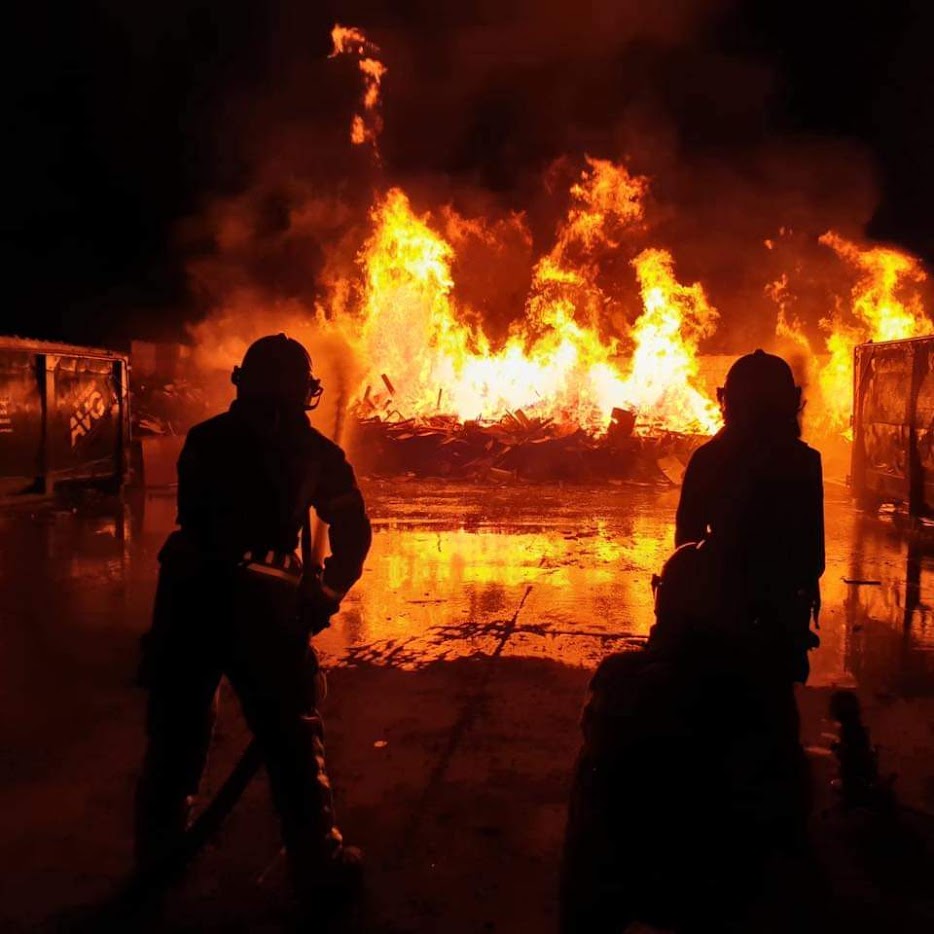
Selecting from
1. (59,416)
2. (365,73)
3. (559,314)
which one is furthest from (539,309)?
(59,416)

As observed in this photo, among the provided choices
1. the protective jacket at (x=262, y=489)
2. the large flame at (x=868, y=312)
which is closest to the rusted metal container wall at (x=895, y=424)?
the large flame at (x=868, y=312)

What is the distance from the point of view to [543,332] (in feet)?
74.7

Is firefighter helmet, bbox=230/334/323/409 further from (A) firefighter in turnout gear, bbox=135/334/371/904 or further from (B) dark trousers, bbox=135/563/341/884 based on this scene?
(B) dark trousers, bbox=135/563/341/884

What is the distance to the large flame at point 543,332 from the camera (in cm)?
2195

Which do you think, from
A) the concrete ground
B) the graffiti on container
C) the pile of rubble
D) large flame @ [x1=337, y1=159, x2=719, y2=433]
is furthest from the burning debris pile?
the concrete ground

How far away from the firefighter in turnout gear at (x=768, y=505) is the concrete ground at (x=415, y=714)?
1.24m

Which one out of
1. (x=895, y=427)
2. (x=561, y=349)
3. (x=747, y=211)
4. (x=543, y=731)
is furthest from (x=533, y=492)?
(x=747, y=211)

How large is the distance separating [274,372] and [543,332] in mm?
20412

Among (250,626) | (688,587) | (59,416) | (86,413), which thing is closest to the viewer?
(688,587)

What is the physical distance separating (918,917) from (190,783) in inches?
99.9

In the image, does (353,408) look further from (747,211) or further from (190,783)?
(190,783)

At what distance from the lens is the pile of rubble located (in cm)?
1703

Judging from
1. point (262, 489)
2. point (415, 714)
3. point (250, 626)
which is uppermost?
point (262, 489)

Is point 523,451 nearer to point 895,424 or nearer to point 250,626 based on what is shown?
point 895,424
